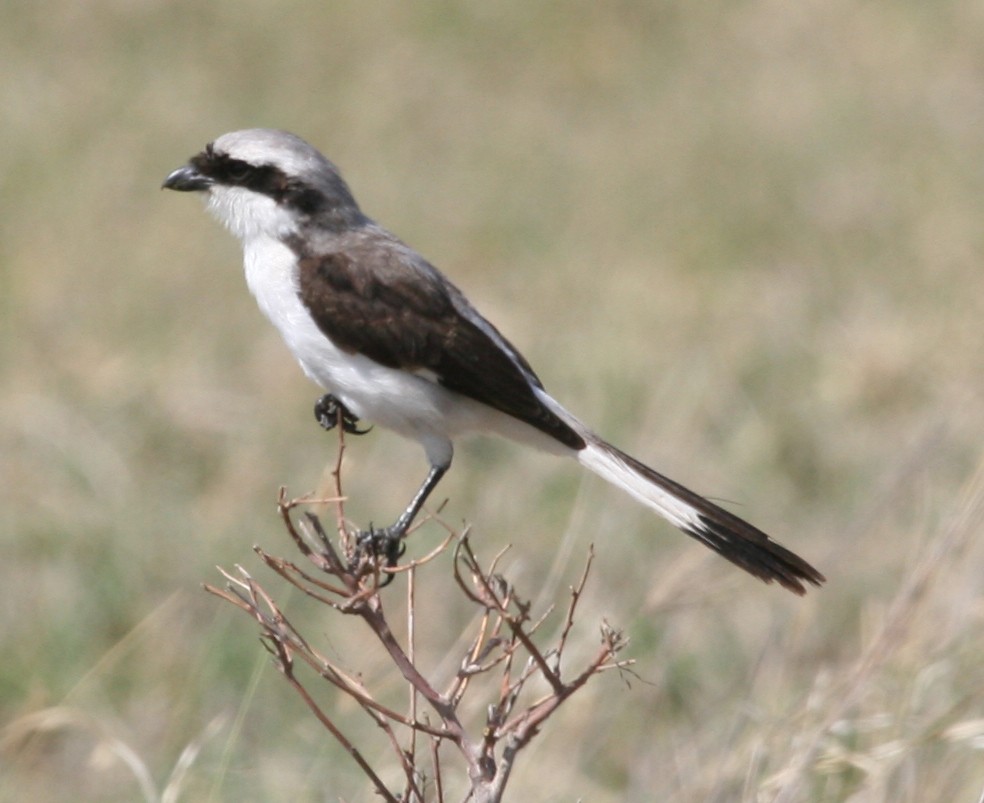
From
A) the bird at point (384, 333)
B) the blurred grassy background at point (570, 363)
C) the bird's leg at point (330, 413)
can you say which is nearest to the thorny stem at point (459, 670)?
the blurred grassy background at point (570, 363)

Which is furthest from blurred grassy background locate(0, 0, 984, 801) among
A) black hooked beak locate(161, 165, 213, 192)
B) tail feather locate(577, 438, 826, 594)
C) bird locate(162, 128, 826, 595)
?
black hooked beak locate(161, 165, 213, 192)

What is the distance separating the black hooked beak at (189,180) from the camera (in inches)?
161

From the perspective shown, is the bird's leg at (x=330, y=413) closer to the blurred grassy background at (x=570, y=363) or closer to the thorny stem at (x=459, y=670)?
the blurred grassy background at (x=570, y=363)

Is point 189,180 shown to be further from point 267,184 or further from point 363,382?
point 363,382

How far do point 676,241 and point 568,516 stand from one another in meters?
3.64

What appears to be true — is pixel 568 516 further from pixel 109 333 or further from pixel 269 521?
pixel 109 333

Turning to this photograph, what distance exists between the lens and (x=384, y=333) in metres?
3.82

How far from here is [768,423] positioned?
295 inches

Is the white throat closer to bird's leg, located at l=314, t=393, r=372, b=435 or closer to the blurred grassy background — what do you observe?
bird's leg, located at l=314, t=393, r=372, b=435

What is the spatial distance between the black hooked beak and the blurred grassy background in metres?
1.04

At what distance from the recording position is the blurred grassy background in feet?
14.3

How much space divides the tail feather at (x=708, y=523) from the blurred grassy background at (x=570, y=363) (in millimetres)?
239

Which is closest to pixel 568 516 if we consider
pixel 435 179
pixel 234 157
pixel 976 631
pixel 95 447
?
pixel 95 447

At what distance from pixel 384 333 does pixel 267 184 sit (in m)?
0.51
